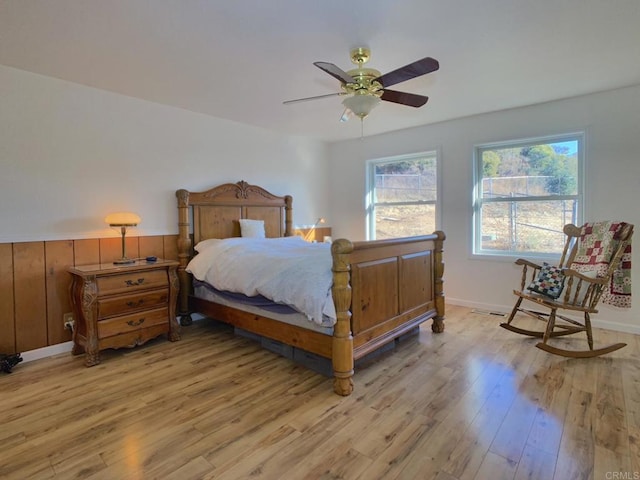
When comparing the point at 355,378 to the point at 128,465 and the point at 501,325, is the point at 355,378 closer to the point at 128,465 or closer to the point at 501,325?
the point at 128,465

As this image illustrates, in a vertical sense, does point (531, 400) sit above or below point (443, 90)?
below

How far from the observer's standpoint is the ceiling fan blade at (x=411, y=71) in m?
2.04

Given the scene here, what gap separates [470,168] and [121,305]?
408cm

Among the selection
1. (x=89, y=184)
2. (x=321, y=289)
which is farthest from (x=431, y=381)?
(x=89, y=184)

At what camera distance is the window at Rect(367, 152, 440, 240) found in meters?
4.71

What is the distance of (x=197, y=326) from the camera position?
12.2 ft

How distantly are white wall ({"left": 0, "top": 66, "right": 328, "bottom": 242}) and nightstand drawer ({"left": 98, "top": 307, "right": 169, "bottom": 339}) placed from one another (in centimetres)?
87

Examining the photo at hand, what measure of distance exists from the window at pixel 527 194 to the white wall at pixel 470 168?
122 mm

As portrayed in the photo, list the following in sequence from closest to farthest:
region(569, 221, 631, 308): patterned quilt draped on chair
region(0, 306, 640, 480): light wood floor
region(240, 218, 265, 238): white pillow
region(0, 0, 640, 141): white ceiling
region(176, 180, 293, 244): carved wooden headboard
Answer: region(0, 306, 640, 480): light wood floor < region(0, 0, 640, 141): white ceiling < region(569, 221, 631, 308): patterned quilt draped on chair < region(176, 180, 293, 244): carved wooden headboard < region(240, 218, 265, 238): white pillow

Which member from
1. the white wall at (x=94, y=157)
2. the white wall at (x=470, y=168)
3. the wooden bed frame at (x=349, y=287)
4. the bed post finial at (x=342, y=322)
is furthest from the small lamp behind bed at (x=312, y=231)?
the bed post finial at (x=342, y=322)

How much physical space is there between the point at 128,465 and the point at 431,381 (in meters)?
1.87

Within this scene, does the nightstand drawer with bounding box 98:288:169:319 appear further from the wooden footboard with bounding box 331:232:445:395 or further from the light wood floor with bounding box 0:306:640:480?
the wooden footboard with bounding box 331:232:445:395

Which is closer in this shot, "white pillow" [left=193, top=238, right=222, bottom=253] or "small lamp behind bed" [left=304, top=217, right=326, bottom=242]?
"white pillow" [left=193, top=238, right=222, bottom=253]

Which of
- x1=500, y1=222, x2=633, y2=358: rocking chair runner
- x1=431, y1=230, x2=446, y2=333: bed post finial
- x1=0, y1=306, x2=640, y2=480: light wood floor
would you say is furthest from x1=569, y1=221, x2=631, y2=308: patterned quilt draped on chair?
x1=431, y1=230, x2=446, y2=333: bed post finial
